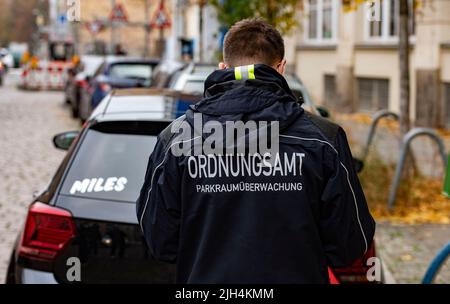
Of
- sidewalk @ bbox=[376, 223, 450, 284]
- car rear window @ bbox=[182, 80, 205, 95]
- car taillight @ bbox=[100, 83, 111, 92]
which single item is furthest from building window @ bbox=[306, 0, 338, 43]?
sidewalk @ bbox=[376, 223, 450, 284]

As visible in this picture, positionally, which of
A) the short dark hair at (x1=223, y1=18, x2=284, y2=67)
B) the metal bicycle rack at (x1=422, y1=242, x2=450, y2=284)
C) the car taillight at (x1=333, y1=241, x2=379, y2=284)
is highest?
the short dark hair at (x1=223, y1=18, x2=284, y2=67)

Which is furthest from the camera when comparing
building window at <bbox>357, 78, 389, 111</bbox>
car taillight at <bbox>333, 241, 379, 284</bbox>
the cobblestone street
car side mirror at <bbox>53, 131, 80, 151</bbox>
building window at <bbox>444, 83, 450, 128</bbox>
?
building window at <bbox>357, 78, 389, 111</bbox>

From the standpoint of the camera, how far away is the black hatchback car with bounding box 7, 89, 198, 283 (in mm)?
3943

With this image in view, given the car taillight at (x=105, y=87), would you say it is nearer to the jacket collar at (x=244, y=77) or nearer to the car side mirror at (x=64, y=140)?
the car side mirror at (x=64, y=140)

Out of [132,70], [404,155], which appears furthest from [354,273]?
[132,70]

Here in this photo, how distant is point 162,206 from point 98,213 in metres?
1.48

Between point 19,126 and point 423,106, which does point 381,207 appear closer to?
point 423,106

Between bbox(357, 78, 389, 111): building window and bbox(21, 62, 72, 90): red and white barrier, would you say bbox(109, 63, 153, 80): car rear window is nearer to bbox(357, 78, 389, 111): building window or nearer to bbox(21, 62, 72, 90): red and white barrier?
bbox(357, 78, 389, 111): building window

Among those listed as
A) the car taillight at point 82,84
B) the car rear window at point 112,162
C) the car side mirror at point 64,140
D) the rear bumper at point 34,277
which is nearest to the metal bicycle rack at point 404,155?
the car side mirror at point 64,140

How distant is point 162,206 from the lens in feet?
8.64

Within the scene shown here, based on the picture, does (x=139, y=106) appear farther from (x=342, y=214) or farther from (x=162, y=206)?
(x=342, y=214)

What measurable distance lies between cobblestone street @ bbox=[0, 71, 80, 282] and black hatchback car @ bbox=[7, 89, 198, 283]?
6.87ft

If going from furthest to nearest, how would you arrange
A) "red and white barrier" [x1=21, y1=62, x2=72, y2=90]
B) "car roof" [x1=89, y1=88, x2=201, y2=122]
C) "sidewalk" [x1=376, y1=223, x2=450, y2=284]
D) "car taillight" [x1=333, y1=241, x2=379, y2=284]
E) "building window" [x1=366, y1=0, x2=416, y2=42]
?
1. "red and white barrier" [x1=21, y1=62, x2=72, y2=90]
2. "building window" [x1=366, y1=0, x2=416, y2=42]
3. "sidewalk" [x1=376, y1=223, x2=450, y2=284]
4. "car roof" [x1=89, y1=88, x2=201, y2=122]
5. "car taillight" [x1=333, y1=241, x2=379, y2=284]
